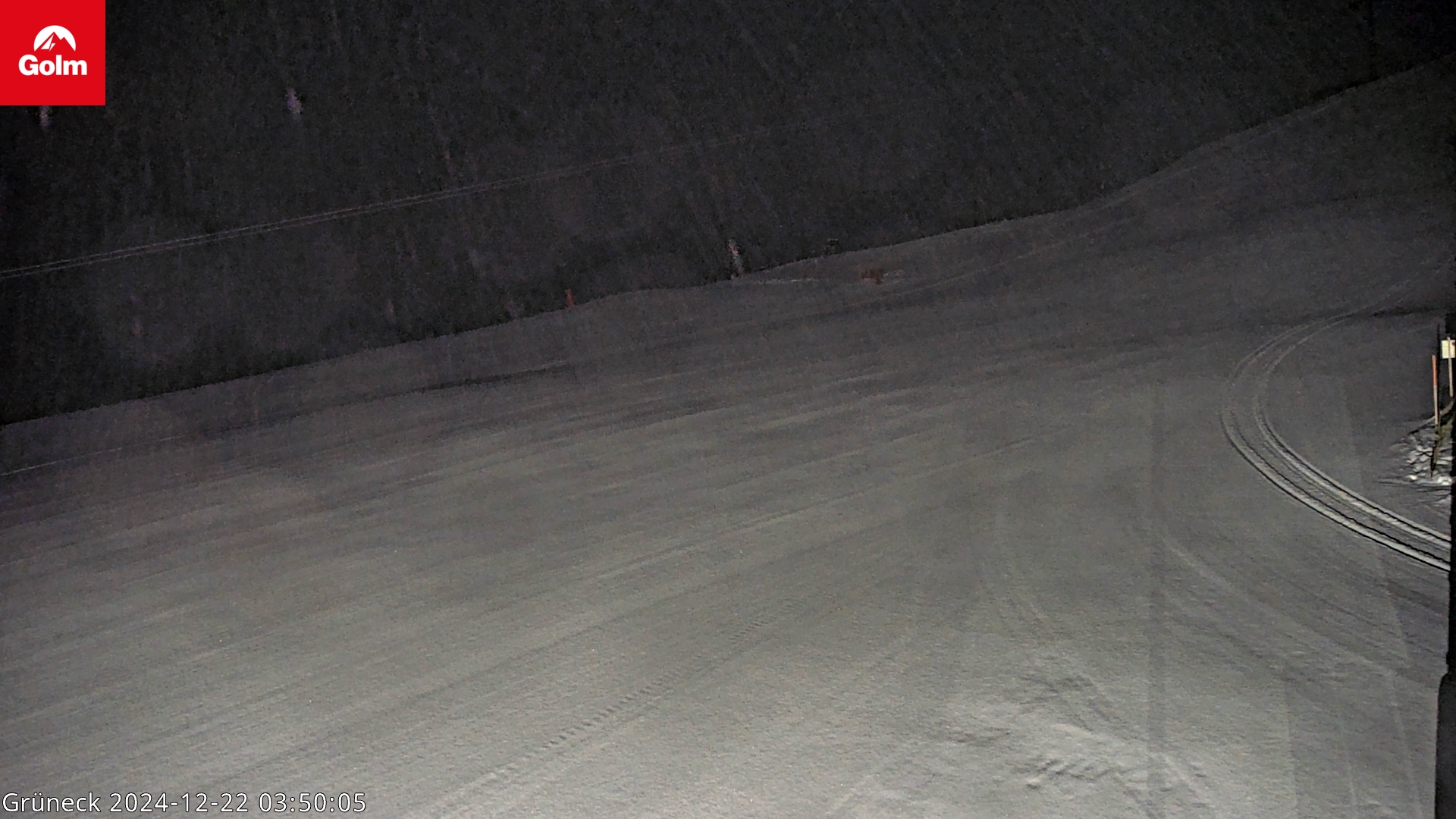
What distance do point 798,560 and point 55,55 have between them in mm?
4333

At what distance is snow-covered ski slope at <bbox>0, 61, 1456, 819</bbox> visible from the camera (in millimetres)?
1887

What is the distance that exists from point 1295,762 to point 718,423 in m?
2.03

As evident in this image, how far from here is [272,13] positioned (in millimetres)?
5453

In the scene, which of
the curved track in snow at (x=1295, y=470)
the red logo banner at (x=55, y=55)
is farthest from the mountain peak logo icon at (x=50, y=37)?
the curved track in snow at (x=1295, y=470)

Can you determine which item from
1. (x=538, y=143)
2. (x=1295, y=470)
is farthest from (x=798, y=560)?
(x=538, y=143)

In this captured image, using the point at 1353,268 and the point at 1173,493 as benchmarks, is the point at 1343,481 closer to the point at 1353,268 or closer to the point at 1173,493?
the point at 1173,493

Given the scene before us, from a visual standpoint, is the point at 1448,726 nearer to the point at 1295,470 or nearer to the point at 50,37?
the point at 1295,470

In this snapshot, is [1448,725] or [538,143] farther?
[538,143]

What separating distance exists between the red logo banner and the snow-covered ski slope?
161cm

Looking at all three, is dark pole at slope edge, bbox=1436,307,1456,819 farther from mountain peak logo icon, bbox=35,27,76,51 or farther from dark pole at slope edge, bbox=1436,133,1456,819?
mountain peak logo icon, bbox=35,27,76,51

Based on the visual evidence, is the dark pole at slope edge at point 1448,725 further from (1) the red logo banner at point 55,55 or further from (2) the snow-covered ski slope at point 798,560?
(1) the red logo banner at point 55,55

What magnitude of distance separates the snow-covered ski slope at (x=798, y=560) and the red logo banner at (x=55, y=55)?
1607 millimetres

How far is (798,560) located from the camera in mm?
2578


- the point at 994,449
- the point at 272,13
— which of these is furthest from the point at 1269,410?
the point at 272,13
